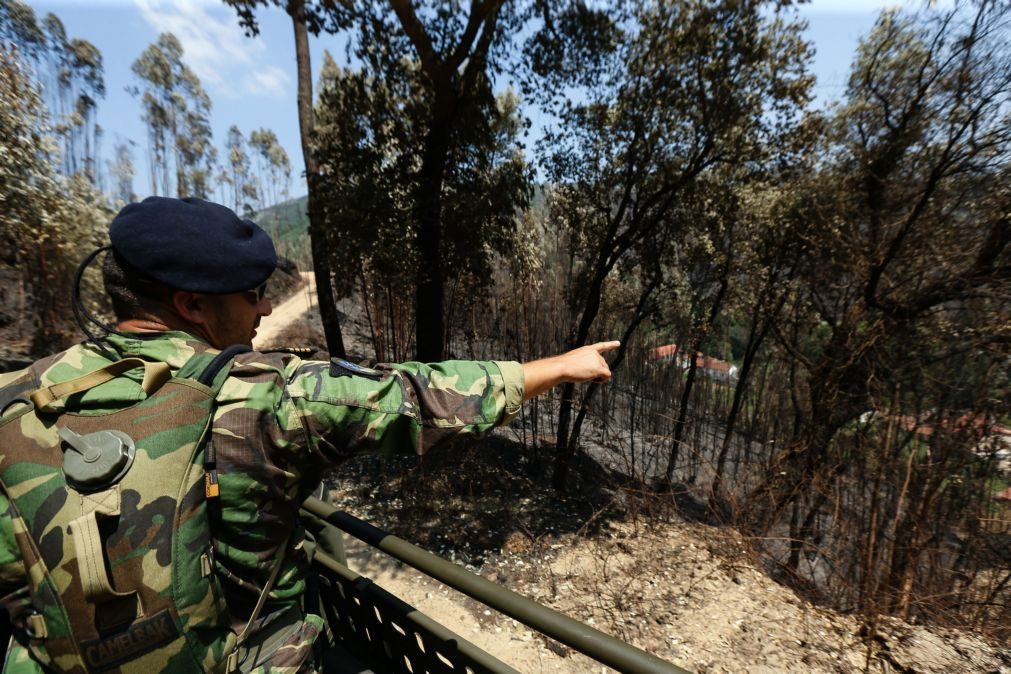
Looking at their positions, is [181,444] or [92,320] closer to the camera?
[181,444]

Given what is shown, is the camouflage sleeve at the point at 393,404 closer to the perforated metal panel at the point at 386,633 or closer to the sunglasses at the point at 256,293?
the sunglasses at the point at 256,293

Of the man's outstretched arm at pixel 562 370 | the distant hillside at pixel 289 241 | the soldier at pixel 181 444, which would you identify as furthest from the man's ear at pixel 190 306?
the distant hillside at pixel 289 241

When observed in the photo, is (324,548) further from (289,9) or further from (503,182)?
(289,9)

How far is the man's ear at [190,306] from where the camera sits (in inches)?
37.4

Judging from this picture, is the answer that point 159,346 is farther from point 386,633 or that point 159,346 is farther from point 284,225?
point 284,225

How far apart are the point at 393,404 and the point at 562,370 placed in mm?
392

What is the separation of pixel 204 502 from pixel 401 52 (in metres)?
5.85

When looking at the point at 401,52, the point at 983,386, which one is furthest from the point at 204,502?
the point at 983,386

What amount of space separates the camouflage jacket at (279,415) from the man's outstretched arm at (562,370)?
0.05m

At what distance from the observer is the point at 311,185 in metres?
5.71

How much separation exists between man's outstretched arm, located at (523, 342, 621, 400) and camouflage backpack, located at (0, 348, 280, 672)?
0.62m

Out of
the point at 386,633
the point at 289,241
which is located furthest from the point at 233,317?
Answer: the point at 289,241

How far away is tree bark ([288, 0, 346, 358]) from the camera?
5.66 meters

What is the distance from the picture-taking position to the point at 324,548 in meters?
1.83
